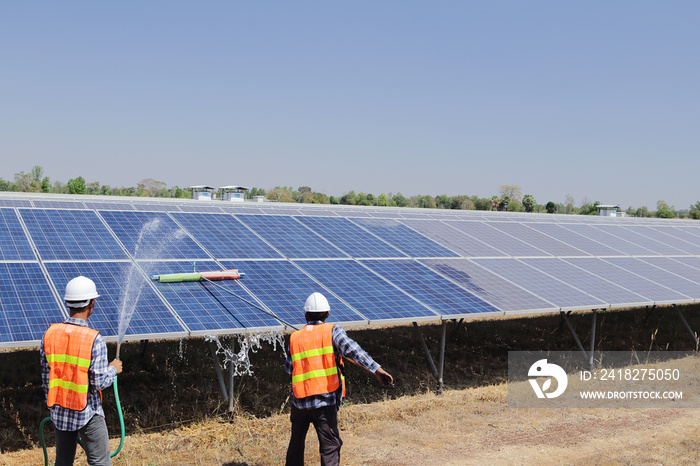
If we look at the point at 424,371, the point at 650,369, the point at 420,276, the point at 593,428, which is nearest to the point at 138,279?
the point at 420,276

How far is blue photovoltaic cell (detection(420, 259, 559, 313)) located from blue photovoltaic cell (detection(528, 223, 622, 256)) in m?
5.89

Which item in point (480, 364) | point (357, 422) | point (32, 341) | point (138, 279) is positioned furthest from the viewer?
point (480, 364)

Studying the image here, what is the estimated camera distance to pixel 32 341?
7832 millimetres

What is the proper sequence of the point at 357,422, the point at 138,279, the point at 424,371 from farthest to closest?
the point at 424,371, the point at 357,422, the point at 138,279

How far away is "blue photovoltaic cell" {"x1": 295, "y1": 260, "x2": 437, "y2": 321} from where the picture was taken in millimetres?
10961

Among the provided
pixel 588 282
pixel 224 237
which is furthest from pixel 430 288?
pixel 588 282

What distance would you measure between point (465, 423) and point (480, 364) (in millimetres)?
4807

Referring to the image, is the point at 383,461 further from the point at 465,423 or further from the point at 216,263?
the point at 216,263

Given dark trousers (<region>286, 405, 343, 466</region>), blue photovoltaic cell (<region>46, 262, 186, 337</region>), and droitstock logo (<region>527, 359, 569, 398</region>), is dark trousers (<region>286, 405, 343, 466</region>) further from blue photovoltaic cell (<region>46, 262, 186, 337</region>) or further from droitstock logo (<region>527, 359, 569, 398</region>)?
droitstock logo (<region>527, 359, 569, 398</region>)

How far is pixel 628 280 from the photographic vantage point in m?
15.9

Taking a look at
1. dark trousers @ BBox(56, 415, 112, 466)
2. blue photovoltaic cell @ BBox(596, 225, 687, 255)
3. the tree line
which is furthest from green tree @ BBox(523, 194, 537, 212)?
dark trousers @ BBox(56, 415, 112, 466)

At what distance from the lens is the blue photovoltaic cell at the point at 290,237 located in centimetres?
1322

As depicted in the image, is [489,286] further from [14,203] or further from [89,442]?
[14,203]

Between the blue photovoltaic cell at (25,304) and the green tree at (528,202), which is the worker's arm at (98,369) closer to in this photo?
the blue photovoltaic cell at (25,304)
